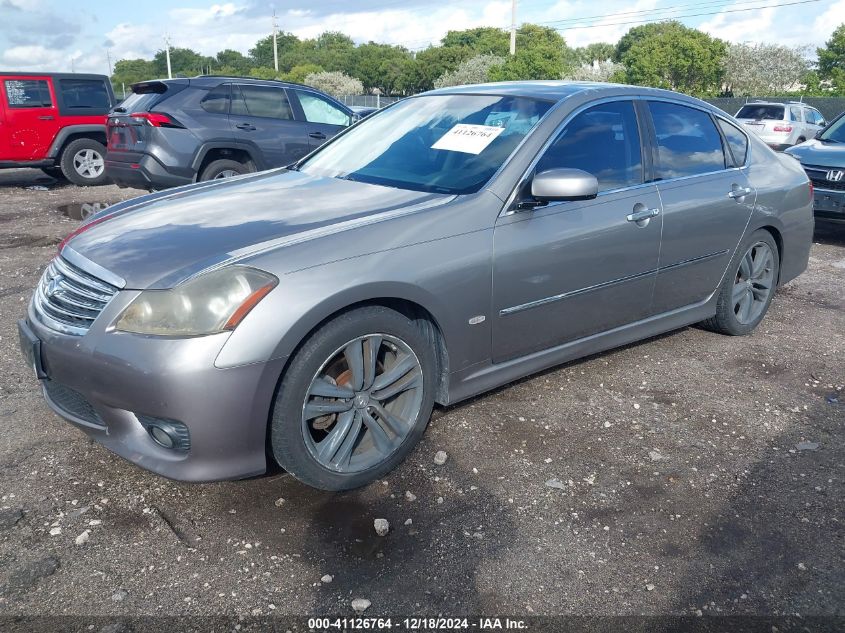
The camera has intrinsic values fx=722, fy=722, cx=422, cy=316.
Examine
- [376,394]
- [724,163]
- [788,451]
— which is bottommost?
[788,451]

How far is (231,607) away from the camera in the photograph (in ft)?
7.68

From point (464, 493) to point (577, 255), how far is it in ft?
4.37

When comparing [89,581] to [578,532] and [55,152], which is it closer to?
[578,532]

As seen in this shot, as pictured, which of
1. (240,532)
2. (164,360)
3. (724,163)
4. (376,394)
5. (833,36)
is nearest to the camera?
(164,360)

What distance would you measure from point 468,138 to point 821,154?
263 inches

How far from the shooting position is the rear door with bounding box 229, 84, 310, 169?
9.10 meters

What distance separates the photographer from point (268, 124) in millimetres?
9273

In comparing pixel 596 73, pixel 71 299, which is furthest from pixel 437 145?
pixel 596 73

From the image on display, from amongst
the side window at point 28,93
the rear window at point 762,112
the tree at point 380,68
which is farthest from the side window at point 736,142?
the tree at point 380,68

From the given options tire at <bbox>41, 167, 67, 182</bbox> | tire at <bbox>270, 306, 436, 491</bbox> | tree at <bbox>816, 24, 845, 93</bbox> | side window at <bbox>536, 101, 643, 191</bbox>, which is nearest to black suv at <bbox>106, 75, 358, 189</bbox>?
tire at <bbox>41, 167, 67, 182</bbox>

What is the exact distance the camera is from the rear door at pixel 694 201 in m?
4.15

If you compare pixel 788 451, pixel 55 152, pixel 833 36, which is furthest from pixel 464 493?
pixel 833 36

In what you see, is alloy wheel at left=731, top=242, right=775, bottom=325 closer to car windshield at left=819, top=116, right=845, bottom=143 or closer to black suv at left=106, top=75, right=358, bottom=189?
car windshield at left=819, top=116, right=845, bottom=143

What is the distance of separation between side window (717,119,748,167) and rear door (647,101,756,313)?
1.6 inches
